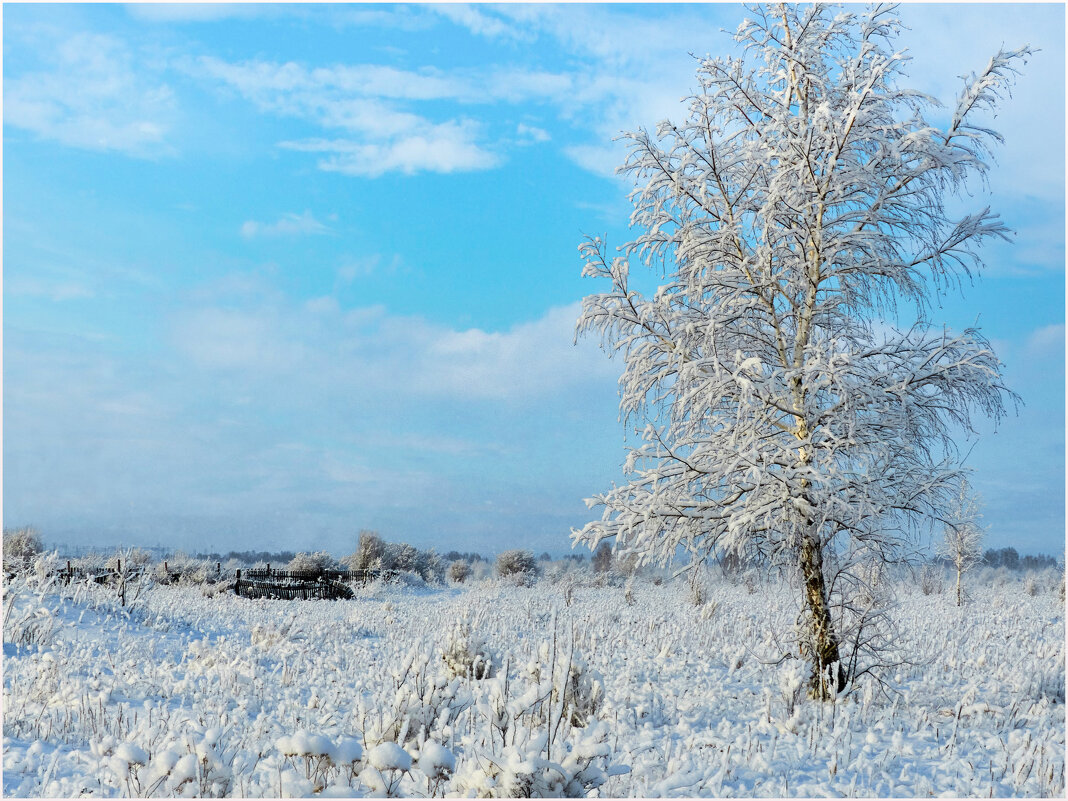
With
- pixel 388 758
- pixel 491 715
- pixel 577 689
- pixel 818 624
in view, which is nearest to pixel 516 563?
pixel 818 624

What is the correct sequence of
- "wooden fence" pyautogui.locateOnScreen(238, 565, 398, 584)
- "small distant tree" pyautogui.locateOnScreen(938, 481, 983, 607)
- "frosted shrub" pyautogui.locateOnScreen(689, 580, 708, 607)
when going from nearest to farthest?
1. "frosted shrub" pyautogui.locateOnScreen(689, 580, 708, 607)
2. "small distant tree" pyautogui.locateOnScreen(938, 481, 983, 607)
3. "wooden fence" pyautogui.locateOnScreen(238, 565, 398, 584)

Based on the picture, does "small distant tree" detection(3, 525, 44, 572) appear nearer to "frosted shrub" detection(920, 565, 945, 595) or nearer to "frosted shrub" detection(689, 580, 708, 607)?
"frosted shrub" detection(689, 580, 708, 607)

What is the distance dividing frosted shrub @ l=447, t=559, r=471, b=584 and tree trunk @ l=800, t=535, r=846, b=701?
30.9 m

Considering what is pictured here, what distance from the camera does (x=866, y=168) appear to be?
709 cm

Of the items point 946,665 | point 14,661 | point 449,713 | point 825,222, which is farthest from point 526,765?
point 946,665

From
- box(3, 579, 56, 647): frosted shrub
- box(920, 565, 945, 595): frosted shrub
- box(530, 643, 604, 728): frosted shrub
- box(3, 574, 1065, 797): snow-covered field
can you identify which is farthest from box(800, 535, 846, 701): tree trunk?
box(920, 565, 945, 595): frosted shrub

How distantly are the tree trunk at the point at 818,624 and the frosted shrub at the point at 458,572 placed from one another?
30944 millimetres

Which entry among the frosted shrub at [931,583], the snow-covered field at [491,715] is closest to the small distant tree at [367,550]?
the snow-covered field at [491,715]

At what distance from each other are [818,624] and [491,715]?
4.96 meters

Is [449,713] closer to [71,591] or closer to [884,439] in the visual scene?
[884,439]

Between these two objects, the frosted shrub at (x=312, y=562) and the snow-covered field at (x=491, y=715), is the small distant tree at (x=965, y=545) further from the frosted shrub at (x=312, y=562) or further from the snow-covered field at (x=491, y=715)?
the frosted shrub at (x=312, y=562)

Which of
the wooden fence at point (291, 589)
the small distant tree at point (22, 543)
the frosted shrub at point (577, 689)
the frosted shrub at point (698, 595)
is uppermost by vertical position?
the frosted shrub at point (577, 689)

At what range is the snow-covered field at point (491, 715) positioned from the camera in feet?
10.7

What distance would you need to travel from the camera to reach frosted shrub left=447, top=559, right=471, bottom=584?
37.8m
